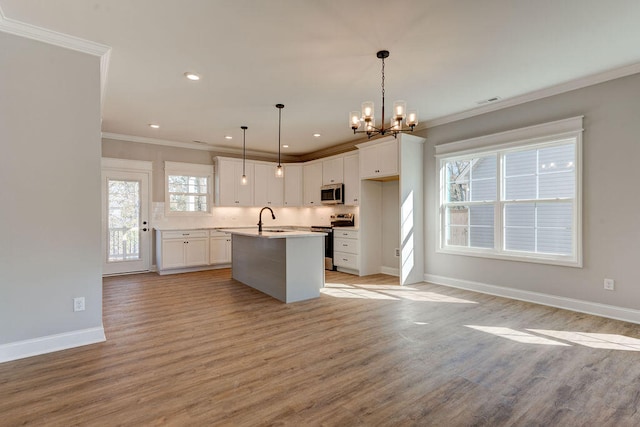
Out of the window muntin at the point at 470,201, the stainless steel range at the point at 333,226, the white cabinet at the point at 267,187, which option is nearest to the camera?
the window muntin at the point at 470,201

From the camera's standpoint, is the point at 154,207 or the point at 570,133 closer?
the point at 570,133

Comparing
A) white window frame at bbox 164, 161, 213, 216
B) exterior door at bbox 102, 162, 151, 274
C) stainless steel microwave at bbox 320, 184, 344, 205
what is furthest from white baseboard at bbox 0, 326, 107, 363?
stainless steel microwave at bbox 320, 184, 344, 205

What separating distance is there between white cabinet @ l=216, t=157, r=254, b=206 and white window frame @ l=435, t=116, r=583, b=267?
4166 millimetres

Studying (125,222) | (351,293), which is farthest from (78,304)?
(125,222)

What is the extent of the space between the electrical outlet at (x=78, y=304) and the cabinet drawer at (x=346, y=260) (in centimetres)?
425

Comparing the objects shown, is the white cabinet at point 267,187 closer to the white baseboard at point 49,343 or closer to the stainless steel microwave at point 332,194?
the stainless steel microwave at point 332,194

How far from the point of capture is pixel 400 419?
1.83 metres

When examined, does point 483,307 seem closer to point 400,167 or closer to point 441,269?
point 441,269

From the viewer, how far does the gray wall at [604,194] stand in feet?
11.2

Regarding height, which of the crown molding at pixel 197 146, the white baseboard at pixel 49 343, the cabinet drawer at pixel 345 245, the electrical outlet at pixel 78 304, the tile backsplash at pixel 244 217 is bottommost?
the white baseboard at pixel 49 343

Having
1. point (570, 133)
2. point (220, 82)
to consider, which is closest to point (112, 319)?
point (220, 82)

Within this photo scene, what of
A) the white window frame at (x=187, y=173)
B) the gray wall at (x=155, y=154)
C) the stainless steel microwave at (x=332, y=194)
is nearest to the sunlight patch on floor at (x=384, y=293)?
the stainless steel microwave at (x=332, y=194)

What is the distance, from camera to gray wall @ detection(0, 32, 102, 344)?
2.58 meters

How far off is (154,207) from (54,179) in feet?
12.8
